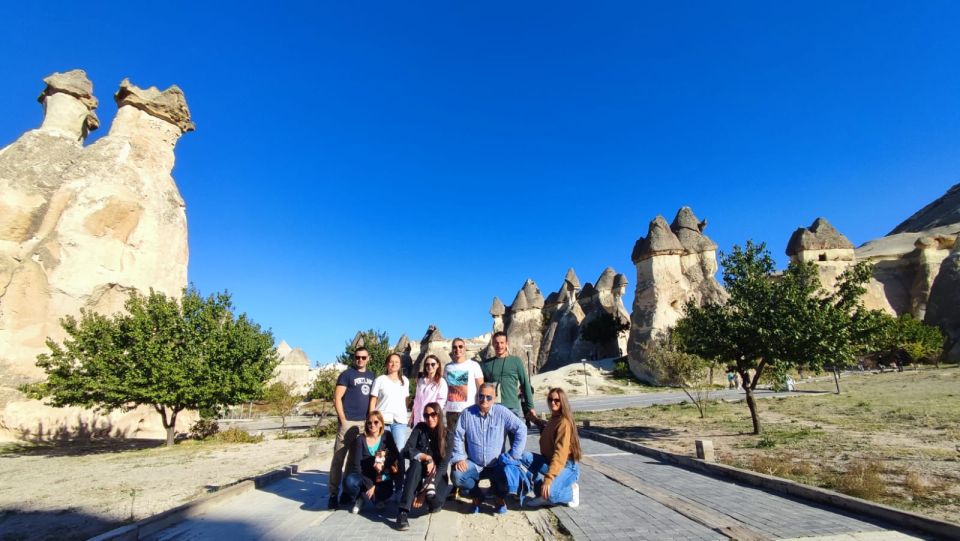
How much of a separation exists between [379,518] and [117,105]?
→ 92.9ft

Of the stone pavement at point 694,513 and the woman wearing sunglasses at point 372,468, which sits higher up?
the woman wearing sunglasses at point 372,468

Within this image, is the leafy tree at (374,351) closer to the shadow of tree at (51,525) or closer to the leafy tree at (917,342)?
the shadow of tree at (51,525)

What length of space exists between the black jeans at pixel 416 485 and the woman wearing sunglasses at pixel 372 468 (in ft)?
1.54

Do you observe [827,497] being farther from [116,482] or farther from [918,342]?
[918,342]

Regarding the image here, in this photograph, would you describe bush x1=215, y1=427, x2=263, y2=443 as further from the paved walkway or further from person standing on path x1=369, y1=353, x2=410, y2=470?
person standing on path x1=369, y1=353, x2=410, y2=470

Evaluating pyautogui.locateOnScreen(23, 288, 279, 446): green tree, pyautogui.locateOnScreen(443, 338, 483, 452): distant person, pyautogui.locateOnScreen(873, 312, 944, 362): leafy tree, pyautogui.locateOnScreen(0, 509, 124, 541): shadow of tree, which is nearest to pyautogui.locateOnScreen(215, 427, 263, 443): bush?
pyautogui.locateOnScreen(23, 288, 279, 446): green tree

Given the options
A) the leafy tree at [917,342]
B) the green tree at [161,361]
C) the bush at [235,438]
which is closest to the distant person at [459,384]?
the green tree at [161,361]

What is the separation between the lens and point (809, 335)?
10.5 m

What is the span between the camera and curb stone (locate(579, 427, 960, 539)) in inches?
156

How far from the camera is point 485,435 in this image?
5.14 m

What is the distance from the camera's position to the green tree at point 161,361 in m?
13.9

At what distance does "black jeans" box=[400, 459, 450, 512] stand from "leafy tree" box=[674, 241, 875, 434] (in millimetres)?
9250

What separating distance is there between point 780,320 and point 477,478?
9.25 metres

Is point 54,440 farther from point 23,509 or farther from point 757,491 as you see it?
point 757,491
